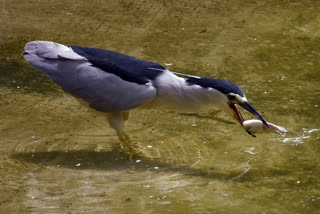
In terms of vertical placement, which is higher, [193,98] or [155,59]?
[193,98]

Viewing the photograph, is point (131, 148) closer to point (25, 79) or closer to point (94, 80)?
point (94, 80)

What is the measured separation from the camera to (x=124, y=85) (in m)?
4.80

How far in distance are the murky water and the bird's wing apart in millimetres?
491

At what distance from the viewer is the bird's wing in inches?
187

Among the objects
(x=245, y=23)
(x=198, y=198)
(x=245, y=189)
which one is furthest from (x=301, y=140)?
(x=245, y=23)

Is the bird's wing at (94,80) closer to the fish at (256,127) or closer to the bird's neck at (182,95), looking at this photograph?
the bird's neck at (182,95)

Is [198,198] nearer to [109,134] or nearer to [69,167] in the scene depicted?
[69,167]

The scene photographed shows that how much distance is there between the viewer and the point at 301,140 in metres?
4.90

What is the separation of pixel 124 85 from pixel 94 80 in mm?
313

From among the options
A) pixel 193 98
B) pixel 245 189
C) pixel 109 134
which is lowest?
pixel 109 134

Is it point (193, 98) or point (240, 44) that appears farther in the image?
point (240, 44)

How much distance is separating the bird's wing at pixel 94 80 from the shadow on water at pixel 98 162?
466mm

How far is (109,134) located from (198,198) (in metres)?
1.61

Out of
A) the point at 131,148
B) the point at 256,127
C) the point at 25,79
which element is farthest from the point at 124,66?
the point at 25,79
